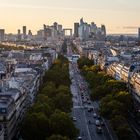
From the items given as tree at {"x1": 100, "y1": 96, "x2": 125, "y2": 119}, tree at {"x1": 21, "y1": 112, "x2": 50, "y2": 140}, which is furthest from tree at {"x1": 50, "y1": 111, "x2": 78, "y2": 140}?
tree at {"x1": 100, "y1": 96, "x2": 125, "y2": 119}

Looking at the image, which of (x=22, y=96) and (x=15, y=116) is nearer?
(x=15, y=116)

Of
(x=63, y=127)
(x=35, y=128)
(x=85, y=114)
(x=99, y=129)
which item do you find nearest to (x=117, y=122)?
(x=99, y=129)

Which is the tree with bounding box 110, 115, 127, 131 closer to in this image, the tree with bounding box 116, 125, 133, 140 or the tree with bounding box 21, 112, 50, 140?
the tree with bounding box 116, 125, 133, 140

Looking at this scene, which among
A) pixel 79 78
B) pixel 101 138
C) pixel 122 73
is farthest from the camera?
pixel 79 78

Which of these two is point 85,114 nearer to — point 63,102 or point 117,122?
point 63,102

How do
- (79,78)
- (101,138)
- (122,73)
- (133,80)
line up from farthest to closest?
(79,78)
(122,73)
(133,80)
(101,138)

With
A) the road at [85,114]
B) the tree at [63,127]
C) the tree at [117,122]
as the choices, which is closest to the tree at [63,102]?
the road at [85,114]

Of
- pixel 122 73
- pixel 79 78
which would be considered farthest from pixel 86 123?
pixel 79 78

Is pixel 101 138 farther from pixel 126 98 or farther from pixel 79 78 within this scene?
pixel 79 78
